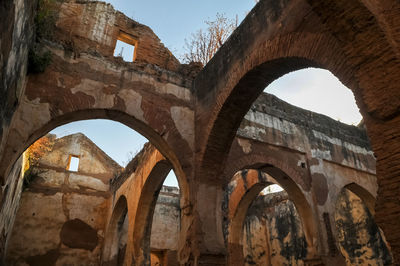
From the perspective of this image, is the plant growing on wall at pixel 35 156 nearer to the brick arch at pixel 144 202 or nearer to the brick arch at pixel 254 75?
the brick arch at pixel 144 202

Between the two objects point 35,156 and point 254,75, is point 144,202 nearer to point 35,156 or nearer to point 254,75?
point 254,75

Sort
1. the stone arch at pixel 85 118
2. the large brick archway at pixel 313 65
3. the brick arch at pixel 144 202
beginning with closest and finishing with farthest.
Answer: the large brick archway at pixel 313 65
the stone arch at pixel 85 118
the brick arch at pixel 144 202

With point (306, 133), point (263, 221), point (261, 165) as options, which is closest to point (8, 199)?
point (261, 165)

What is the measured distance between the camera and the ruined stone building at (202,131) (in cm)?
254

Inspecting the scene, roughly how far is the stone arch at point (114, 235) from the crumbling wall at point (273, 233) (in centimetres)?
565

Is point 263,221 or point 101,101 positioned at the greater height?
point 101,101

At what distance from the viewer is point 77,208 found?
1113 cm

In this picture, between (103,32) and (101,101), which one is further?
(103,32)

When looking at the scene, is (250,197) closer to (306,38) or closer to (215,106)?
(215,106)

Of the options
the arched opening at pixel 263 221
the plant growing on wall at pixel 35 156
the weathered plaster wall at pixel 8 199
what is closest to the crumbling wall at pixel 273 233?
the arched opening at pixel 263 221

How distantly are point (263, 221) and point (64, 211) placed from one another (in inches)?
334

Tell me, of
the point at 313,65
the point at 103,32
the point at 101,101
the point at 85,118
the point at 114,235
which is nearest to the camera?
the point at 313,65

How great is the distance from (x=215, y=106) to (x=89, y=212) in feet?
26.7

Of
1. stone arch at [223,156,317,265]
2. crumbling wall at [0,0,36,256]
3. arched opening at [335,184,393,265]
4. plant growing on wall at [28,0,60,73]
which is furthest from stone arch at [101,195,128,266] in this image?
arched opening at [335,184,393,265]
